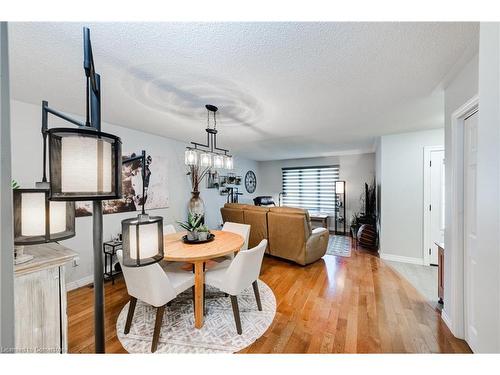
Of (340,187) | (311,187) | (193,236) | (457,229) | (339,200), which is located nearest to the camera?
(457,229)

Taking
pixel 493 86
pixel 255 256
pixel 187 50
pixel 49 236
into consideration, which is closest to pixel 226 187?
pixel 255 256

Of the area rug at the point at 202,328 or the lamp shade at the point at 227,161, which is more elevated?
the lamp shade at the point at 227,161

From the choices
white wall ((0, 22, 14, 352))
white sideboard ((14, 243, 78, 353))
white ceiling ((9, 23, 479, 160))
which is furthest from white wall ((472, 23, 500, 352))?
white sideboard ((14, 243, 78, 353))

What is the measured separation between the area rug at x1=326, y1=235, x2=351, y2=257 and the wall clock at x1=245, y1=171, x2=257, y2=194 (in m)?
2.94

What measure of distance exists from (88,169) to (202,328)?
1.85m

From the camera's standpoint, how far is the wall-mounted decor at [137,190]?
290 centimetres

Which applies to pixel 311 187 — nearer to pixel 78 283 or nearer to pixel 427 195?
pixel 427 195

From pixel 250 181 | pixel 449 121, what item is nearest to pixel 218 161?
pixel 449 121

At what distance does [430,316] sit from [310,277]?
51.4 inches

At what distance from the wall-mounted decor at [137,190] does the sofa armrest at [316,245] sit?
269cm

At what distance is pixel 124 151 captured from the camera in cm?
301

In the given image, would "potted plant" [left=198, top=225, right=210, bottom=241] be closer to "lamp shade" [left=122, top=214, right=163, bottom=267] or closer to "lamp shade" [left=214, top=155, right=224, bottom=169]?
"lamp shade" [left=214, top=155, right=224, bottom=169]

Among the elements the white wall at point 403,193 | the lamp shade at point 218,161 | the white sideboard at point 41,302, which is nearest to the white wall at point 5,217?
the white sideboard at point 41,302

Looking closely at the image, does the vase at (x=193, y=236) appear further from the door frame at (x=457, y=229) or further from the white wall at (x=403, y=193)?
the white wall at (x=403, y=193)
